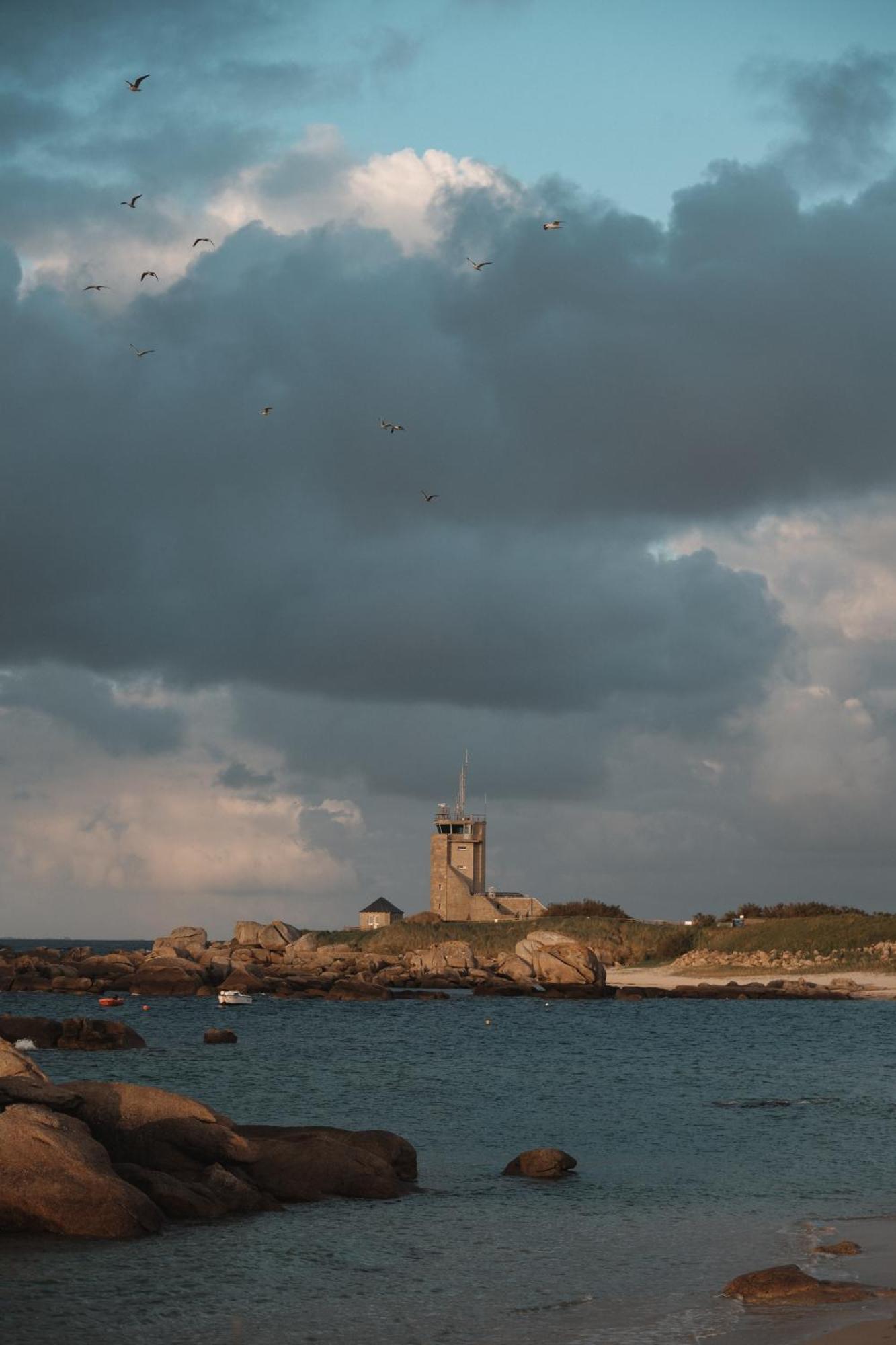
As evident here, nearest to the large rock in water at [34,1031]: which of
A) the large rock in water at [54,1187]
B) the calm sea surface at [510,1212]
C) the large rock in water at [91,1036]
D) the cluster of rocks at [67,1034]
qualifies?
the cluster of rocks at [67,1034]

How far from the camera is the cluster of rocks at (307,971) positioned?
91.8m

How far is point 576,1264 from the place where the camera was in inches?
808

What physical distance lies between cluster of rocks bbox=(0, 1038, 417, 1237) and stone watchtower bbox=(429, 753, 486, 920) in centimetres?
11116

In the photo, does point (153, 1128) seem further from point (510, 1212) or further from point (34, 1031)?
point (34, 1031)

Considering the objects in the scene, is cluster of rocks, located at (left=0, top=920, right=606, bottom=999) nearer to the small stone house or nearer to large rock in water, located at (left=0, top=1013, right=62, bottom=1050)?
the small stone house

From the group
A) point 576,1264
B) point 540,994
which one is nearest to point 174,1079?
point 576,1264

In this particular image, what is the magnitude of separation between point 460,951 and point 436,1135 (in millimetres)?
76795

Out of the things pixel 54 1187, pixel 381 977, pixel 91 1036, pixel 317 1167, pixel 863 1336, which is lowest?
pixel 381 977

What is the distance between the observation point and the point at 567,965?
9606 centimetres

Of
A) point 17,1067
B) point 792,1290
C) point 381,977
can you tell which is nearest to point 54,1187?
point 17,1067

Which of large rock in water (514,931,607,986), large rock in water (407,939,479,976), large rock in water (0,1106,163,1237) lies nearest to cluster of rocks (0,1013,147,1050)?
large rock in water (0,1106,163,1237)

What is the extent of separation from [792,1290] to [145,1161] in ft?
35.6

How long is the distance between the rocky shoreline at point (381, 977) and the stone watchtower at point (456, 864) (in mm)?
22690

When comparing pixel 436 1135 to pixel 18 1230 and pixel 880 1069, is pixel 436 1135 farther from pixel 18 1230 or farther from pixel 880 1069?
pixel 880 1069
